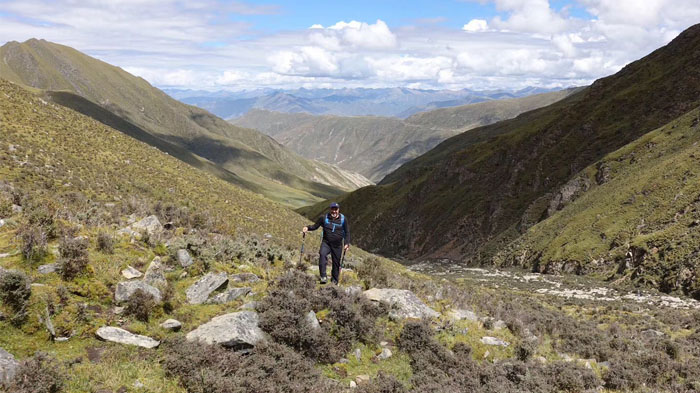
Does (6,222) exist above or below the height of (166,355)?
above

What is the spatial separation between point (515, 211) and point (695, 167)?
26590 mm

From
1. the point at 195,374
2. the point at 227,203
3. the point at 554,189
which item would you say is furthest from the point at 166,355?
the point at 554,189

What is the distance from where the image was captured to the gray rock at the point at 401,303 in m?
13.3

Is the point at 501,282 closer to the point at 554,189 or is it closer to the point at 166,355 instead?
the point at 554,189

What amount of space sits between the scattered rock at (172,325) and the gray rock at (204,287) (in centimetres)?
139

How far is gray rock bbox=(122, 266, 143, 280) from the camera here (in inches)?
425

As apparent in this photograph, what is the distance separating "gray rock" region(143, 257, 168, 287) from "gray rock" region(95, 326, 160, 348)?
2.00 metres

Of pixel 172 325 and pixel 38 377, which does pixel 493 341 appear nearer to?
pixel 172 325

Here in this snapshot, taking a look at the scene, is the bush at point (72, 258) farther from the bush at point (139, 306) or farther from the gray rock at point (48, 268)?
the bush at point (139, 306)

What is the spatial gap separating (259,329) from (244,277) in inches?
125

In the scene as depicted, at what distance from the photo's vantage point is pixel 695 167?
3953 centimetres

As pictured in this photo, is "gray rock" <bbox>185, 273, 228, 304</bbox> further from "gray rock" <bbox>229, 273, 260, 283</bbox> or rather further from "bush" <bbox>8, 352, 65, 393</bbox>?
"bush" <bbox>8, 352, 65, 393</bbox>

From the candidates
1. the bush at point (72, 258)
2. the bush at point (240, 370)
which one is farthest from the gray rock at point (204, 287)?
the bush at point (72, 258)

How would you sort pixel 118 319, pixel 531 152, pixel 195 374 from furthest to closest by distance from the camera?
pixel 531 152 → pixel 118 319 → pixel 195 374
